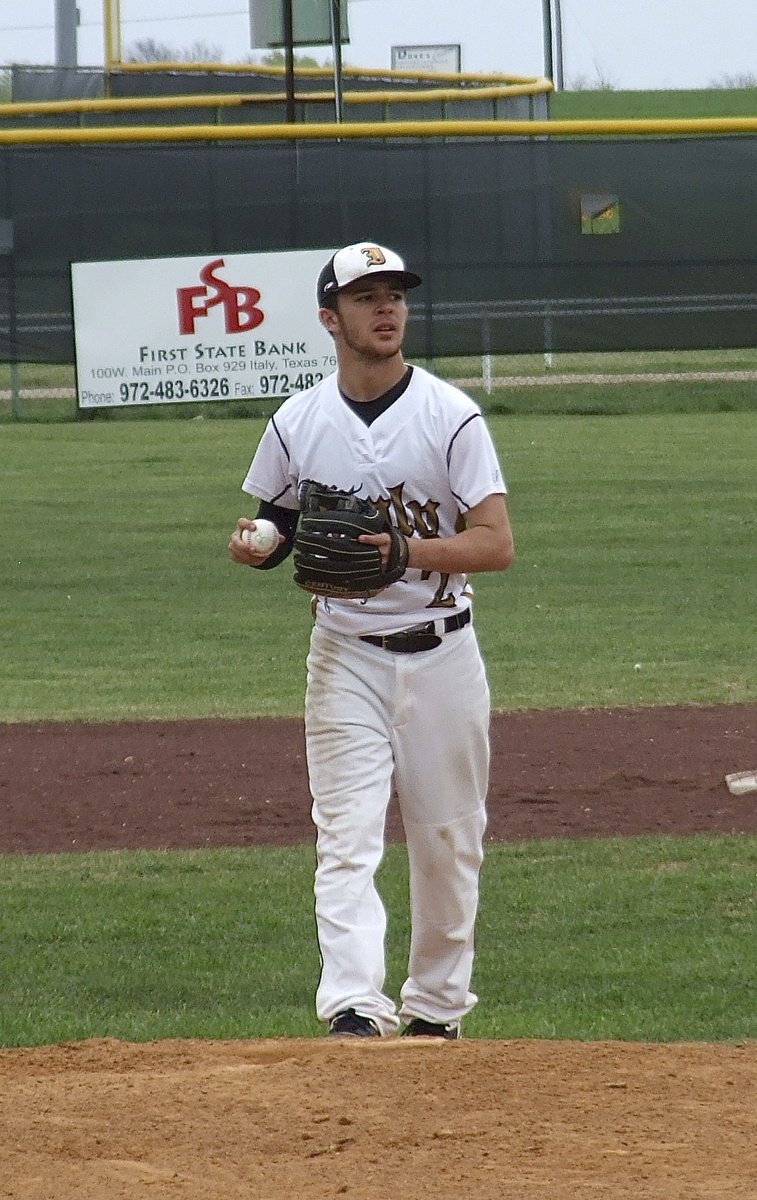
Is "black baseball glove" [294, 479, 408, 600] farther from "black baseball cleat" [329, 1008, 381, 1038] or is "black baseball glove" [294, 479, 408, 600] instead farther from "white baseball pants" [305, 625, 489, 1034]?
"black baseball cleat" [329, 1008, 381, 1038]

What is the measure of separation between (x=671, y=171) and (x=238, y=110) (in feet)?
50.4

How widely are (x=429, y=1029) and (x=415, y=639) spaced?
0.94m

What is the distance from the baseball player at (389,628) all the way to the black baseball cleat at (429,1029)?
40 millimetres

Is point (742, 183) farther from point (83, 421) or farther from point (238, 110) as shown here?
point (238, 110)

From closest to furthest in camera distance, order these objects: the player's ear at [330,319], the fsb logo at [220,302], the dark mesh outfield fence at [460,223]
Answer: the player's ear at [330,319] < the fsb logo at [220,302] < the dark mesh outfield fence at [460,223]

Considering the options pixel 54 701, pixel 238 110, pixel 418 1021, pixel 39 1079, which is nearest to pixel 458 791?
pixel 418 1021

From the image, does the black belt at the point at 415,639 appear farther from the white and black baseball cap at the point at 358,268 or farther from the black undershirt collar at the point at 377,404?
the white and black baseball cap at the point at 358,268

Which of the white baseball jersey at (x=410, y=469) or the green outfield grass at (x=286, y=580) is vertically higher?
the white baseball jersey at (x=410, y=469)

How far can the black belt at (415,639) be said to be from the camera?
4.18 m

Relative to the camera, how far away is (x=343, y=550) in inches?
157

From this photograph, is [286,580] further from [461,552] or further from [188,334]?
[461,552]

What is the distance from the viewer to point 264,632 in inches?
436

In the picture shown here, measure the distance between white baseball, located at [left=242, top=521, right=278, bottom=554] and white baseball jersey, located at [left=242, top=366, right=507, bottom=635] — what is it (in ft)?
0.52

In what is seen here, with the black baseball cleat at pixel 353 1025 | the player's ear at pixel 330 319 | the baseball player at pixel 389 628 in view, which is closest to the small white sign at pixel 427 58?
the player's ear at pixel 330 319
